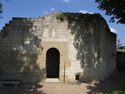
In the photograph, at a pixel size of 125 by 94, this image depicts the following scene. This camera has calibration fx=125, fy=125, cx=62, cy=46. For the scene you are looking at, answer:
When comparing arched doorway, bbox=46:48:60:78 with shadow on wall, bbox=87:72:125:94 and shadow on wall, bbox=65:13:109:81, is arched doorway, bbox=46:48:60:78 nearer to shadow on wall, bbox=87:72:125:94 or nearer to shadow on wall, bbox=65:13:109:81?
shadow on wall, bbox=65:13:109:81

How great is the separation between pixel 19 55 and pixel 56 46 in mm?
2561

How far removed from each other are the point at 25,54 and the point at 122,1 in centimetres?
655

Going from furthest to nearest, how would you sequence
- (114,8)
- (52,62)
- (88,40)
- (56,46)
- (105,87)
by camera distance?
(52,62) → (88,40) → (56,46) → (105,87) → (114,8)

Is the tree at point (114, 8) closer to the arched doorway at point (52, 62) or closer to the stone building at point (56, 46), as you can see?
the stone building at point (56, 46)

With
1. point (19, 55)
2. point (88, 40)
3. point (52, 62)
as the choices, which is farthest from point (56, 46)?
point (52, 62)

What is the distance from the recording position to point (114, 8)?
268 inches

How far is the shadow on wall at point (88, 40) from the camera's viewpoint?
8688 millimetres

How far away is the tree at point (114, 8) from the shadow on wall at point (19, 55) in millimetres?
4524

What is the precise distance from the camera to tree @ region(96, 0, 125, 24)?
21.2ft

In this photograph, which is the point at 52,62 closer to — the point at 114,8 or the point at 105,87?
the point at 105,87

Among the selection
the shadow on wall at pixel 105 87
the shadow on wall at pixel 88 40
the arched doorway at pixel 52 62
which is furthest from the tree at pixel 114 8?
the arched doorway at pixel 52 62

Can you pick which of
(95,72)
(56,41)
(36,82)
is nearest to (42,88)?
(36,82)

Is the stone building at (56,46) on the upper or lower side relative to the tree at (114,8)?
lower

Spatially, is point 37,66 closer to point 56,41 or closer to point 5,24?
point 56,41
